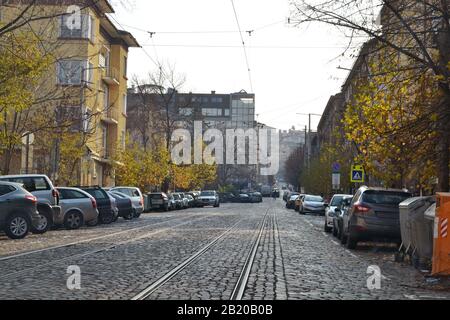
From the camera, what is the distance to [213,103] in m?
167

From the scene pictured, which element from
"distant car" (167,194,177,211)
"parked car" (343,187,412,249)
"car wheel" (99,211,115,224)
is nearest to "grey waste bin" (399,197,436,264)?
"parked car" (343,187,412,249)

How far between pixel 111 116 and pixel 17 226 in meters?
36.4

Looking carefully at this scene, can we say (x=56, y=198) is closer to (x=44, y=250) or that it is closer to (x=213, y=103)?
(x=44, y=250)

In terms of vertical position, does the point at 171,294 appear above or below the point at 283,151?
below

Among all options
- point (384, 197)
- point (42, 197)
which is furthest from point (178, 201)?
point (384, 197)

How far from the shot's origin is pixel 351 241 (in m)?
17.8

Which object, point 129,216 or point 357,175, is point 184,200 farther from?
point 357,175

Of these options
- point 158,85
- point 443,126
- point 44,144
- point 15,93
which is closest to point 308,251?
point 443,126


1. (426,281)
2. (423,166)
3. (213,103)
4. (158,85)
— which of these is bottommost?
(426,281)

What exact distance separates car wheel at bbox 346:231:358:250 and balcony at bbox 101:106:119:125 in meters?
36.7

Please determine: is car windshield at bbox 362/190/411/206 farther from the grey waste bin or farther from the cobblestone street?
the grey waste bin

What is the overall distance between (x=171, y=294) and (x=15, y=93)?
13971 mm

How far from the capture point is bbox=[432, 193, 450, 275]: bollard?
37.8 ft

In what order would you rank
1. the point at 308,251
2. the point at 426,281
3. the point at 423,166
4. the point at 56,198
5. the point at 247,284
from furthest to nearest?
the point at 56,198
the point at 423,166
the point at 308,251
the point at 426,281
the point at 247,284
